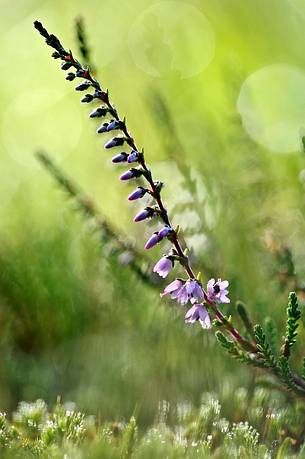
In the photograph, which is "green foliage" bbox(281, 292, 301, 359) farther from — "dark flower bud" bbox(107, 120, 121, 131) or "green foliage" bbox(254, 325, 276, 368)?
"dark flower bud" bbox(107, 120, 121, 131)

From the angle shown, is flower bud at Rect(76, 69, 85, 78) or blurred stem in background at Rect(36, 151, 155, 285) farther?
blurred stem in background at Rect(36, 151, 155, 285)

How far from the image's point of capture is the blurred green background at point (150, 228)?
1530mm

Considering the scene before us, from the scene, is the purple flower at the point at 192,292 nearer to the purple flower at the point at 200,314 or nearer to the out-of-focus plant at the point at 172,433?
the purple flower at the point at 200,314

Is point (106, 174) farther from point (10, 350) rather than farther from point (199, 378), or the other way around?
point (199, 378)

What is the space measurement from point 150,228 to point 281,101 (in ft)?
5.92

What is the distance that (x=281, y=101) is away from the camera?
3.76 meters

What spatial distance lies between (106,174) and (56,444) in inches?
92.5

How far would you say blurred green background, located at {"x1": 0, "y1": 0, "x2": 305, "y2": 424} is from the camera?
5.02 feet

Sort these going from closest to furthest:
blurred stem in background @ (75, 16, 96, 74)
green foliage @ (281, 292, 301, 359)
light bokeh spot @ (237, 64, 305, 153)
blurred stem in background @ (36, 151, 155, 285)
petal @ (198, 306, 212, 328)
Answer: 1. green foliage @ (281, 292, 301, 359)
2. petal @ (198, 306, 212, 328)
3. blurred stem in background @ (75, 16, 96, 74)
4. blurred stem in background @ (36, 151, 155, 285)
5. light bokeh spot @ (237, 64, 305, 153)

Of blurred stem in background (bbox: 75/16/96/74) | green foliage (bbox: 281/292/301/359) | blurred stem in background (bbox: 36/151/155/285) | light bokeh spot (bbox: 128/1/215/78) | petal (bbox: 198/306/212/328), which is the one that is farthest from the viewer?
light bokeh spot (bbox: 128/1/215/78)

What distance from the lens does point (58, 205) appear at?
284cm

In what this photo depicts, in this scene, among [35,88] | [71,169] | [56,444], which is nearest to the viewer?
[56,444]

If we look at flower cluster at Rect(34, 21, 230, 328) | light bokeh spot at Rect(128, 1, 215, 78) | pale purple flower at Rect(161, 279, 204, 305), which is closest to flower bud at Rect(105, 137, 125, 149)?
flower cluster at Rect(34, 21, 230, 328)

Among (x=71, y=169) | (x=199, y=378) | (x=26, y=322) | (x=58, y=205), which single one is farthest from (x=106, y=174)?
(x=199, y=378)
